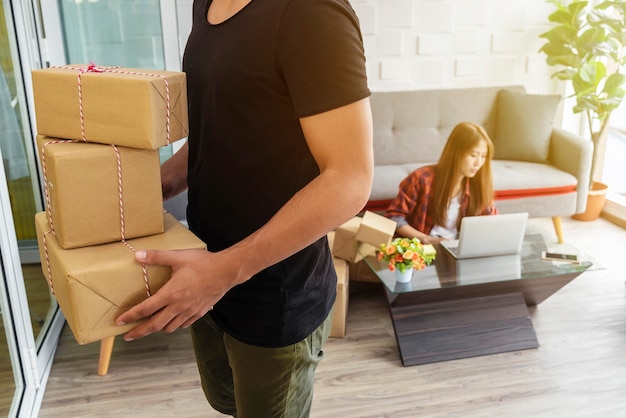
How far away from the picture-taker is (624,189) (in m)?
4.80

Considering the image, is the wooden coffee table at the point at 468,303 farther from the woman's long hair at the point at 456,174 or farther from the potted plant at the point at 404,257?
the woman's long hair at the point at 456,174

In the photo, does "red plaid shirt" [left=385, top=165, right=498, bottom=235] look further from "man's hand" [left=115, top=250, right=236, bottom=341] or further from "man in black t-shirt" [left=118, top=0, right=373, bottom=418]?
"man's hand" [left=115, top=250, right=236, bottom=341]

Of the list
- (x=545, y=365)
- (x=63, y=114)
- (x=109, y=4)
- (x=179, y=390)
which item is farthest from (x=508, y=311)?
(x=109, y=4)

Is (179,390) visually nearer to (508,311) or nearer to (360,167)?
(508,311)

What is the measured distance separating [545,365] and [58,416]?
1892 mm

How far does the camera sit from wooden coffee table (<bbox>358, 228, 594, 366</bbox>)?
8.66ft

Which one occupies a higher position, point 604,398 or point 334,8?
point 334,8

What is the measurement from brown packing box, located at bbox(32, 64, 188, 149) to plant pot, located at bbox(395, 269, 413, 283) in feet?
5.20

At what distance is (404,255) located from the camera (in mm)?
2559

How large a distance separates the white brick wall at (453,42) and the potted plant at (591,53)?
199 millimetres

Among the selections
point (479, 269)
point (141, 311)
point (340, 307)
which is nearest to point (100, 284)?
point (141, 311)

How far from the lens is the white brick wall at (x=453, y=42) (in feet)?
13.7

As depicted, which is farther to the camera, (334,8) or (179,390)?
(179,390)

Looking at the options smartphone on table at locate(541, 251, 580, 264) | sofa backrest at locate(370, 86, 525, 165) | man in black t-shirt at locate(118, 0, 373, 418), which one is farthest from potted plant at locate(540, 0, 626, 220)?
man in black t-shirt at locate(118, 0, 373, 418)
